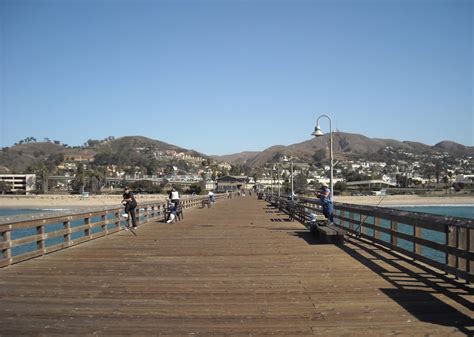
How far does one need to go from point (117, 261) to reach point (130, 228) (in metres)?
7.89

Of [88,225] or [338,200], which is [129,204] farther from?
[338,200]

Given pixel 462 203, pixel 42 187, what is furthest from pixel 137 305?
pixel 42 187

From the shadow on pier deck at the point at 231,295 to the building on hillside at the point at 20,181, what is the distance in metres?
163

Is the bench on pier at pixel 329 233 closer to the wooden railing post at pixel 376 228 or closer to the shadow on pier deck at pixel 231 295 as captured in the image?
the wooden railing post at pixel 376 228

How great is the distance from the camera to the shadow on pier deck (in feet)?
18.7

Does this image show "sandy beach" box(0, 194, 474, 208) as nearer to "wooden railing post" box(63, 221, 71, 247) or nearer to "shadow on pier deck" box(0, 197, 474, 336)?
"wooden railing post" box(63, 221, 71, 247)

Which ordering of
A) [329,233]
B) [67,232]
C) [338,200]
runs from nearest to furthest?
[67,232] → [329,233] → [338,200]

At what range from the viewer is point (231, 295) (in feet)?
23.9

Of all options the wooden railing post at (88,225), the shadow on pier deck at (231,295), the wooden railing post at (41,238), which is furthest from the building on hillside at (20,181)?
the shadow on pier deck at (231,295)

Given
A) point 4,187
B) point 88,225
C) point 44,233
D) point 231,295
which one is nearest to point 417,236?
point 231,295

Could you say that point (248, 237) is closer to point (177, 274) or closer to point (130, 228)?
point (130, 228)

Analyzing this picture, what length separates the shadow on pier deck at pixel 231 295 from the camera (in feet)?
18.7

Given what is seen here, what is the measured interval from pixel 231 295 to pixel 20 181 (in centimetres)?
17485

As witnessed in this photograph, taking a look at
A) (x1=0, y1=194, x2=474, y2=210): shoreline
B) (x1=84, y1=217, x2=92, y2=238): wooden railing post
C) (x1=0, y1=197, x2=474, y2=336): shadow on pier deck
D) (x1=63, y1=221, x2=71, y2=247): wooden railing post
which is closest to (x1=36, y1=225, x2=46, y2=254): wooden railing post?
(x1=0, y1=197, x2=474, y2=336): shadow on pier deck
